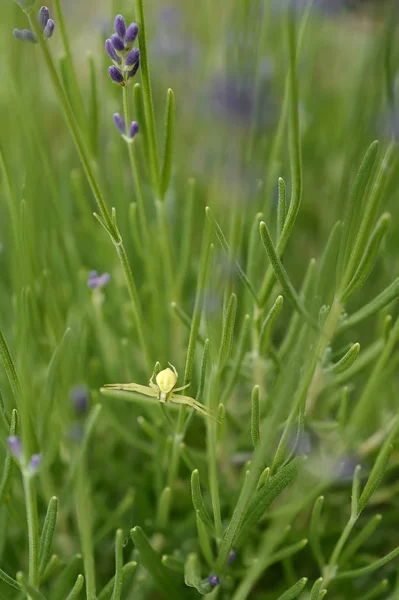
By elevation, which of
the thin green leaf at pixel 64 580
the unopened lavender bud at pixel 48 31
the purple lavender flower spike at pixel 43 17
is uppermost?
the purple lavender flower spike at pixel 43 17

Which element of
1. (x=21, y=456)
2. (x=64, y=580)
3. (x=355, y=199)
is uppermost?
(x=355, y=199)

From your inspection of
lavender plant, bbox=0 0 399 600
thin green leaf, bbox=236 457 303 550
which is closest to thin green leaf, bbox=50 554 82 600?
lavender plant, bbox=0 0 399 600

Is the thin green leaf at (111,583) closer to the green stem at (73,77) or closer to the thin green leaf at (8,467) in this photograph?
the thin green leaf at (8,467)

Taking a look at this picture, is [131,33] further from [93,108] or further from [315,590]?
[315,590]

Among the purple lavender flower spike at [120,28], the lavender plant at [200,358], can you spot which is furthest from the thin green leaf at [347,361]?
the purple lavender flower spike at [120,28]

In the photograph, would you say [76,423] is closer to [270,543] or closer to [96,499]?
[96,499]

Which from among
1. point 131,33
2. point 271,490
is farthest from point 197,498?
point 131,33

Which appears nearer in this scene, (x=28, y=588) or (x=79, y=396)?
(x=28, y=588)
